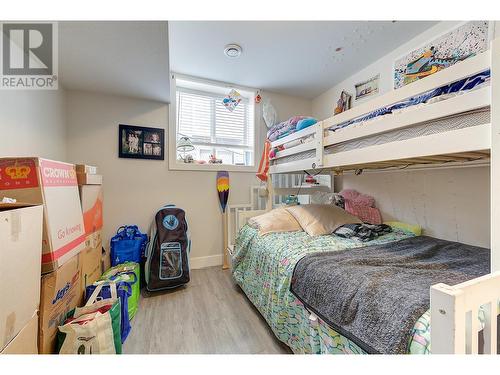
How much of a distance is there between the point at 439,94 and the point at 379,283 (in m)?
0.84

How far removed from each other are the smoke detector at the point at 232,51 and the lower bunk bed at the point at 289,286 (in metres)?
1.72

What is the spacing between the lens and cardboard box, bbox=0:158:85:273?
1.01 meters

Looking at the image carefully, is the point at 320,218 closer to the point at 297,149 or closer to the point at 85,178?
the point at 297,149

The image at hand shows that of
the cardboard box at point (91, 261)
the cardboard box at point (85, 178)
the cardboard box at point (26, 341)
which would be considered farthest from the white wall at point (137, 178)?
the cardboard box at point (26, 341)

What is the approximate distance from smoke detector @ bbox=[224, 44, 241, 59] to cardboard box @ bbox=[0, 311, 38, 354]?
2283 millimetres

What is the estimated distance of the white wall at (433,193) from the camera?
59.6 inches

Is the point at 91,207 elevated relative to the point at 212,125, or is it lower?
lower

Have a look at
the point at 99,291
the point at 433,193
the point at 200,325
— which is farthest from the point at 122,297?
the point at 433,193

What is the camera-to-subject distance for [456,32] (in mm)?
1637

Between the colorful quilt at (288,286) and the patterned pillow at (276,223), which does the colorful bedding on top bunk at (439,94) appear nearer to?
the colorful quilt at (288,286)

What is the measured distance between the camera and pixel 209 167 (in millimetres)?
2629

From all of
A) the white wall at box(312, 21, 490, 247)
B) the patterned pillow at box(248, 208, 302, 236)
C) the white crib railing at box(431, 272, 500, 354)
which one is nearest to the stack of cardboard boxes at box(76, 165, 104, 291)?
the patterned pillow at box(248, 208, 302, 236)
